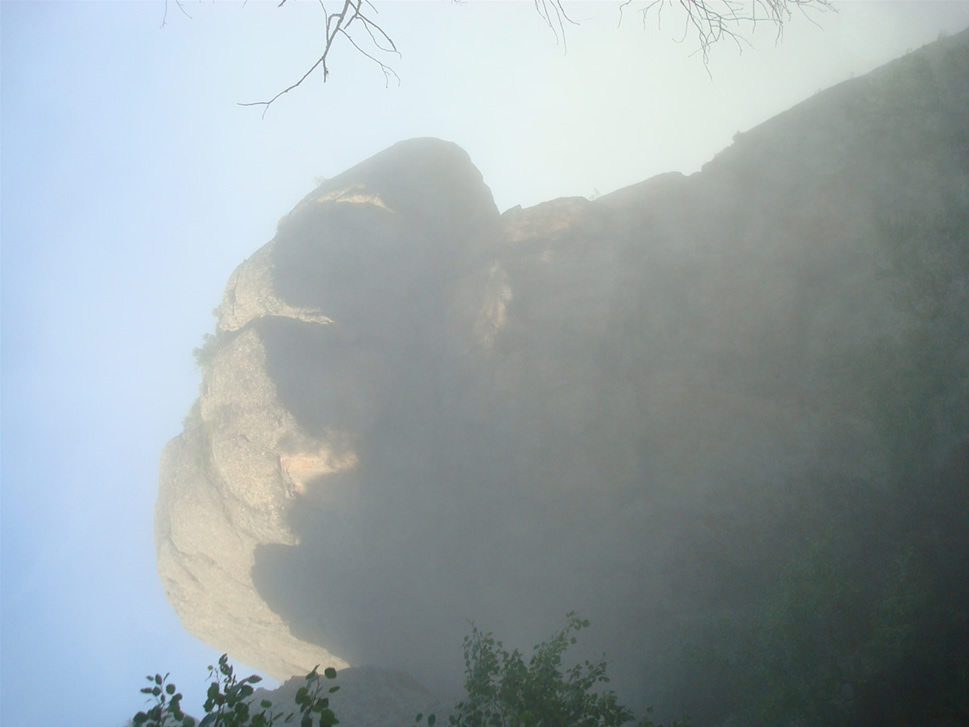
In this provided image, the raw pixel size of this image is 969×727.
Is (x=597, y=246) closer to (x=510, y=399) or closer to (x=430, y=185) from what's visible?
(x=510, y=399)

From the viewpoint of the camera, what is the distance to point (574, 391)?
16.8 metres

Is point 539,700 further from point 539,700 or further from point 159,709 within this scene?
point 159,709

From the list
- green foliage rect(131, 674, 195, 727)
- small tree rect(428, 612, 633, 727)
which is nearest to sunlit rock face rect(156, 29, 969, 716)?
small tree rect(428, 612, 633, 727)

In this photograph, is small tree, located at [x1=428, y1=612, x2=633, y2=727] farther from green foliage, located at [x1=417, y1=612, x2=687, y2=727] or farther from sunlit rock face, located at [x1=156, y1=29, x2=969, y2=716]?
sunlit rock face, located at [x1=156, y1=29, x2=969, y2=716]

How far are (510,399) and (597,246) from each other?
600 cm

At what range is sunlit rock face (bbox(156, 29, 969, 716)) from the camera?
1407 centimetres

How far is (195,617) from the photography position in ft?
69.8

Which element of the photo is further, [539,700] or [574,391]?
[574,391]

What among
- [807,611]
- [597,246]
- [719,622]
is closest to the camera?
[807,611]

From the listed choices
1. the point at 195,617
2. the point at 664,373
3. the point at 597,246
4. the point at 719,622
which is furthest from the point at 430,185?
the point at 195,617

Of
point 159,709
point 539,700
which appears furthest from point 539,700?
point 159,709

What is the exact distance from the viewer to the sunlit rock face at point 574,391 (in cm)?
1407

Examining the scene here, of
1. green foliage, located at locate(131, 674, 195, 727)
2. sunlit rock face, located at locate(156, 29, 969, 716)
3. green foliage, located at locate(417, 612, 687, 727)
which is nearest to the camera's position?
green foliage, located at locate(131, 674, 195, 727)

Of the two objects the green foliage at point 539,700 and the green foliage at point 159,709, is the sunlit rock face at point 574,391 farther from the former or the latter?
the green foliage at point 159,709
